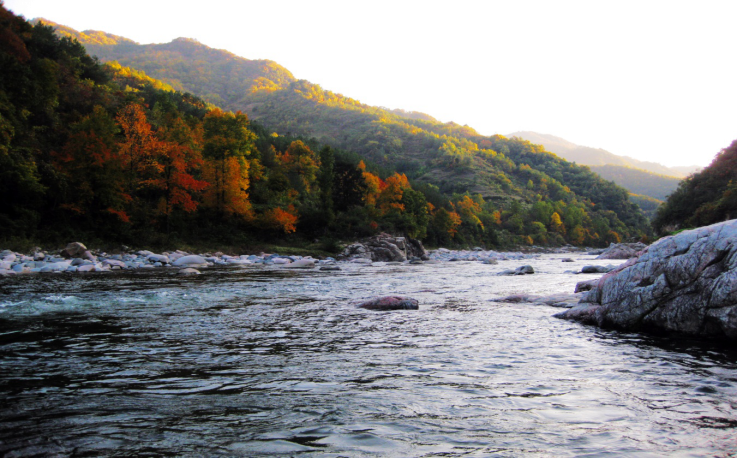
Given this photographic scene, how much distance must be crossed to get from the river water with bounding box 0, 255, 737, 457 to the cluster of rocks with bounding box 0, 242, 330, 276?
11.4 metres

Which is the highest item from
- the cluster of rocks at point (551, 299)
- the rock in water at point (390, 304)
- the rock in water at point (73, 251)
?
the cluster of rocks at point (551, 299)

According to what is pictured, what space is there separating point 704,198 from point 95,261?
61809mm

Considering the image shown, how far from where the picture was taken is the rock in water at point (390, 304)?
12.7 meters

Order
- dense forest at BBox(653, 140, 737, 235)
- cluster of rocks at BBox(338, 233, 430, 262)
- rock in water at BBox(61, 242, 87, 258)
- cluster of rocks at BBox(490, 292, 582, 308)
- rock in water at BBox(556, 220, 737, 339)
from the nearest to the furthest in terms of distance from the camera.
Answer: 1. rock in water at BBox(556, 220, 737, 339)
2. cluster of rocks at BBox(490, 292, 582, 308)
3. rock in water at BBox(61, 242, 87, 258)
4. dense forest at BBox(653, 140, 737, 235)
5. cluster of rocks at BBox(338, 233, 430, 262)

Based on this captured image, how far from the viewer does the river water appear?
3762 mm

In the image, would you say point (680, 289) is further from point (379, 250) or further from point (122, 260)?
point (379, 250)

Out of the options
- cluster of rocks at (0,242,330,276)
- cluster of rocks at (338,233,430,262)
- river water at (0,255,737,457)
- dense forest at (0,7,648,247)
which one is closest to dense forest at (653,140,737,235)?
Answer: cluster of rocks at (338,233,430,262)

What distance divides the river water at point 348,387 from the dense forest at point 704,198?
43.4 meters

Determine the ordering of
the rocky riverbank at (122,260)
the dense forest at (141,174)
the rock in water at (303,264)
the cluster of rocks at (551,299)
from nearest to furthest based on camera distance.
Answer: the cluster of rocks at (551,299), the rocky riverbank at (122,260), the dense forest at (141,174), the rock in water at (303,264)

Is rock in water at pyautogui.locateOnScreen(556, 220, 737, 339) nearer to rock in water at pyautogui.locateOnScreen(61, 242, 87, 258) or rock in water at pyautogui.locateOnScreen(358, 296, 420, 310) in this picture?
rock in water at pyautogui.locateOnScreen(358, 296, 420, 310)

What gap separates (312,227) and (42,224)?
97.5 ft

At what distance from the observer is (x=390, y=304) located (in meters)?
12.7

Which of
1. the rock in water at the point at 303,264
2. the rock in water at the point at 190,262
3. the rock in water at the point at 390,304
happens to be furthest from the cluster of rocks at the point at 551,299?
the rock in water at the point at 190,262

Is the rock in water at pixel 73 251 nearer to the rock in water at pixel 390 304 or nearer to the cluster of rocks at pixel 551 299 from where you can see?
the rock in water at pixel 390 304
